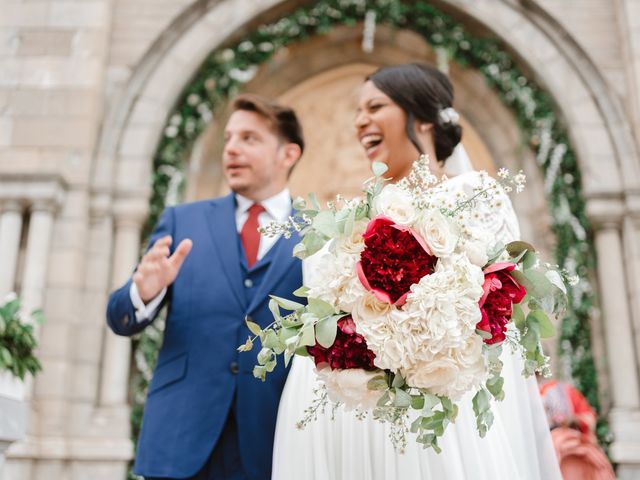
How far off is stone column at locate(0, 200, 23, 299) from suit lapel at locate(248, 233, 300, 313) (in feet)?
10.3

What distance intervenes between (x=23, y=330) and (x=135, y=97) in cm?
235

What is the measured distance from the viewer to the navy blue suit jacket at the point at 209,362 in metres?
1.96

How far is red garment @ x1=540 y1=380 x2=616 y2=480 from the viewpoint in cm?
309

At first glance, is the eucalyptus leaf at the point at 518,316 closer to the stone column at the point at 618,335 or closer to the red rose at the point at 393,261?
the red rose at the point at 393,261

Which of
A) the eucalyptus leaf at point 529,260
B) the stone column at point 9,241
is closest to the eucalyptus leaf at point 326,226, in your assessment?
the eucalyptus leaf at point 529,260

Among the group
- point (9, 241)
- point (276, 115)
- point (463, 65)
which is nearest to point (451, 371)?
point (276, 115)

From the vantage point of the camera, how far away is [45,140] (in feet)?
16.7

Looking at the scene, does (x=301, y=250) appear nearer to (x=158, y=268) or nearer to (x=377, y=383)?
(x=377, y=383)

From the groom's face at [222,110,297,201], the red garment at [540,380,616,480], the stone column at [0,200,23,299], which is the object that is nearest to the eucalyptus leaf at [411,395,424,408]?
the groom's face at [222,110,297,201]

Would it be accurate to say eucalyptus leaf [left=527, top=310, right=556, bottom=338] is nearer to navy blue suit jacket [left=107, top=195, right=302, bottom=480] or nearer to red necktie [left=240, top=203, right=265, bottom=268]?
navy blue suit jacket [left=107, top=195, right=302, bottom=480]

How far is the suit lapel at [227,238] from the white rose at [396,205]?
747mm

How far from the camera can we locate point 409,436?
1687mm

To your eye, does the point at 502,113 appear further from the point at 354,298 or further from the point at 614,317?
the point at 354,298

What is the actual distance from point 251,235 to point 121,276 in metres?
2.86
